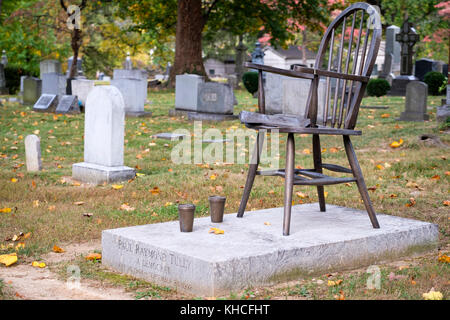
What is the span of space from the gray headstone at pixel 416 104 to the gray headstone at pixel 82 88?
8415 mm

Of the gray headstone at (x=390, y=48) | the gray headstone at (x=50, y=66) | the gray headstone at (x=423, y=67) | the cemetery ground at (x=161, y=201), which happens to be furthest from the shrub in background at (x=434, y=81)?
Answer: the gray headstone at (x=50, y=66)

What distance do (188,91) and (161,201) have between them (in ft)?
29.7

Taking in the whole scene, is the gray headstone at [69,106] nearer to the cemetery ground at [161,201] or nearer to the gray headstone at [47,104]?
the gray headstone at [47,104]

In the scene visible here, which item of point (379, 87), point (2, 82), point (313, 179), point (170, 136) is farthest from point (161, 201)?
point (2, 82)

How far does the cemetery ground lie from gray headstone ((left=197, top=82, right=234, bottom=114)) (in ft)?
7.87

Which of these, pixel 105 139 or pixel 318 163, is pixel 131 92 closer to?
pixel 105 139

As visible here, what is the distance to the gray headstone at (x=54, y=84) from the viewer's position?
18.5 metres

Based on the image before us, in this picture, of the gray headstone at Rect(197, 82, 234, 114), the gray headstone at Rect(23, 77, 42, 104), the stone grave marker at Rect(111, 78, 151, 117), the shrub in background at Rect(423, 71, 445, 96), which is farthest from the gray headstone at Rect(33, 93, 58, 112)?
the shrub in background at Rect(423, 71, 445, 96)

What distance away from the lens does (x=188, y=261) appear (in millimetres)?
3684

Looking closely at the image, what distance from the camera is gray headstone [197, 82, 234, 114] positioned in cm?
1466

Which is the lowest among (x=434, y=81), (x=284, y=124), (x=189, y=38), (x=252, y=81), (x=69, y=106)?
(x=69, y=106)

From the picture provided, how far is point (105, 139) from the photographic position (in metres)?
7.72

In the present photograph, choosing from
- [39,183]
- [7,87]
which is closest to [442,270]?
[39,183]

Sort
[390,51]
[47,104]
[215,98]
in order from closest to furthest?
1. [215,98]
2. [47,104]
3. [390,51]
